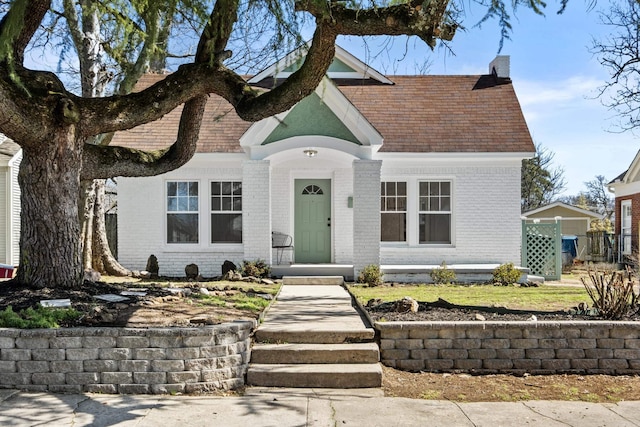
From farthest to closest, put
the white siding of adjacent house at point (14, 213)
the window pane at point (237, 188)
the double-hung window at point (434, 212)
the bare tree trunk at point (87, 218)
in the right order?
1. the white siding of adjacent house at point (14, 213)
2. the double-hung window at point (434, 212)
3. the window pane at point (237, 188)
4. the bare tree trunk at point (87, 218)

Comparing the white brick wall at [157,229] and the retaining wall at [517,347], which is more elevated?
the white brick wall at [157,229]

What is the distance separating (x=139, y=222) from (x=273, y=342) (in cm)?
837

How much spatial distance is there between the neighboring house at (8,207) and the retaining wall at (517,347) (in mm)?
12641

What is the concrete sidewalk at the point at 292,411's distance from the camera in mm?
4812

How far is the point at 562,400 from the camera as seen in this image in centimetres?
557

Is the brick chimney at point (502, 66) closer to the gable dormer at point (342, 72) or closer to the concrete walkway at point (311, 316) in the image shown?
the gable dormer at point (342, 72)

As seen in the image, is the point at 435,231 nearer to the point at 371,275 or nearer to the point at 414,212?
the point at 414,212

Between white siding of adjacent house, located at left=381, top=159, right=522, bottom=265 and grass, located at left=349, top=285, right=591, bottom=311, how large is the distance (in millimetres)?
1788

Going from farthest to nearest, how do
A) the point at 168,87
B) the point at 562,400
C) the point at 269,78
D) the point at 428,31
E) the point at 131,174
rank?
the point at 269,78 → the point at 131,174 → the point at 168,87 → the point at 428,31 → the point at 562,400

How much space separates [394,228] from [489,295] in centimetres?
429

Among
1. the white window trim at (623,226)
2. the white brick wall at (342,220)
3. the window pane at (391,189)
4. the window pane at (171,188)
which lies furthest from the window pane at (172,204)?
the white window trim at (623,226)

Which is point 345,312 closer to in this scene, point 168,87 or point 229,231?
point 168,87

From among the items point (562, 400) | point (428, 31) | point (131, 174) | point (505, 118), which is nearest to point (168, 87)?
point (131, 174)

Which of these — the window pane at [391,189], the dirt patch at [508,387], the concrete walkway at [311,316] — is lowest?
the dirt patch at [508,387]
